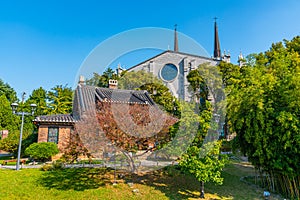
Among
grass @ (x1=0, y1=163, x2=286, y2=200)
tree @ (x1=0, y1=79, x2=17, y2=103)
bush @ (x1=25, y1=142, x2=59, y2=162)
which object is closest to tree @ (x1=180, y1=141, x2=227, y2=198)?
grass @ (x1=0, y1=163, x2=286, y2=200)

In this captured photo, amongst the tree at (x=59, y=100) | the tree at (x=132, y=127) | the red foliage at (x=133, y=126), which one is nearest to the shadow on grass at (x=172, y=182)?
the tree at (x=132, y=127)

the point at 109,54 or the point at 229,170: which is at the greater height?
the point at 109,54

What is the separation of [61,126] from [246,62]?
11648 millimetres

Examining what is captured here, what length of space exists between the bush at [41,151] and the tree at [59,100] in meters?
12.8

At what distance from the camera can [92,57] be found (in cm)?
839

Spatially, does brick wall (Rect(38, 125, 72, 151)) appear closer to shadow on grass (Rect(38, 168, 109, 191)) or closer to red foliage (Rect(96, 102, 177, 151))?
shadow on grass (Rect(38, 168, 109, 191))

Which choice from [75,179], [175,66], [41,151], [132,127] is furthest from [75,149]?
[175,66]

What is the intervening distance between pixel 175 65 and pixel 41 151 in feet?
98.3

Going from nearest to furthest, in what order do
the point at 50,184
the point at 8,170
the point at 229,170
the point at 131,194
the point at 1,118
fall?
the point at 131,194 < the point at 50,184 < the point at 8,170 < the point at 229,170 < the point at 1,118

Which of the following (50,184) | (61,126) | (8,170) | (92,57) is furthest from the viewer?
(61,126)

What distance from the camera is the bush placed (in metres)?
11.7

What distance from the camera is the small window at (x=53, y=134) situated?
1362 centimetres

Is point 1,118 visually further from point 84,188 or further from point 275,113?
point 275,113

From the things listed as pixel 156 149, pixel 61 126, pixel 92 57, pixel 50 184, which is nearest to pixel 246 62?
pixel 156 149
